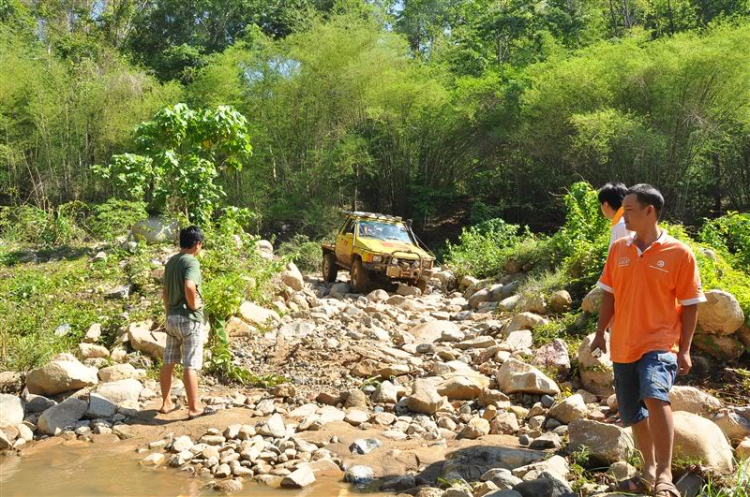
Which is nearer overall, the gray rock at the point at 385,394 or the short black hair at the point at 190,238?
the short black hair at the point at 190,238

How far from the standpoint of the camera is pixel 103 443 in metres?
4.62

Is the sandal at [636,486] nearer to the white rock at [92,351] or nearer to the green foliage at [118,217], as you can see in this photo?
the white rock at [92,351]

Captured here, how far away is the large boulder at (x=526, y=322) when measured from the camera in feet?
22.9

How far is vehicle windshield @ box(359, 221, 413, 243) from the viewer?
38.1 feet

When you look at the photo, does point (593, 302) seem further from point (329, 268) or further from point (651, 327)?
point (329, 268)

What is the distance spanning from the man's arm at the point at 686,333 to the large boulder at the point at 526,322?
3.91 meters

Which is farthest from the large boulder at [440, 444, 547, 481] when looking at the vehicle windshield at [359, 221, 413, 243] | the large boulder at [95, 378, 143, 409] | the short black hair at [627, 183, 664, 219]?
the vehicle windshield at [359, 221, 413, 243]

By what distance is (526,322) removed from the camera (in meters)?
7.06

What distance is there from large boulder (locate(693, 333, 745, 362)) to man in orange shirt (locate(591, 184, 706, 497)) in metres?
2.53

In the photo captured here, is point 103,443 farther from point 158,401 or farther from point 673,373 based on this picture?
point 673,373

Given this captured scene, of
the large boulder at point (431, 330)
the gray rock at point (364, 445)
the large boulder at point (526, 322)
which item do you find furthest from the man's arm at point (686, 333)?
the large boulder at point (431, 330)

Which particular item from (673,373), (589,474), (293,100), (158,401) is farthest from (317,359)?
(293,100)

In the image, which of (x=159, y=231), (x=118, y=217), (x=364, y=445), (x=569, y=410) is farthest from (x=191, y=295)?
(x=118, y=217)

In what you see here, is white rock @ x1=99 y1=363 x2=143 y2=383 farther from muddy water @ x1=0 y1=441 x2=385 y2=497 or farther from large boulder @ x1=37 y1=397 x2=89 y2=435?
muddy water @ x1=0 y1=441 x2=385 y2=497
